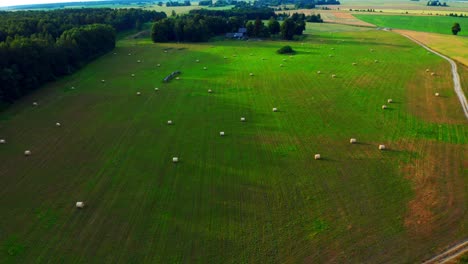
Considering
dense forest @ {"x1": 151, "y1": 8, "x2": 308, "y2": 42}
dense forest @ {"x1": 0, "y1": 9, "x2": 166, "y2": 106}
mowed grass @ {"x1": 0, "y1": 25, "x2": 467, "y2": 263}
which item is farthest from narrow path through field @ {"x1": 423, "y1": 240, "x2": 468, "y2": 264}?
dense forest @ {"x1": 151, "y1": 8, "x2": 308, "y2": 42}

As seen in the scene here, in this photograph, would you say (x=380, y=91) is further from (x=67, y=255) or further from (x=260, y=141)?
(x=67, y=255)

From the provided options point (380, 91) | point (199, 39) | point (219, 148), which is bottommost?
point (219, 148)

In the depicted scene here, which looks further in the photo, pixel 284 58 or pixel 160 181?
pixel 284 58

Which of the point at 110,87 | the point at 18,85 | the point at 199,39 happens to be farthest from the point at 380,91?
the point at 199,39

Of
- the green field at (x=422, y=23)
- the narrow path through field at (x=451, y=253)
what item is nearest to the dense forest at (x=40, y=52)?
the narrow path through field at (x=451, y=253)

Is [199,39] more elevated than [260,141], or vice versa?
[199,39]

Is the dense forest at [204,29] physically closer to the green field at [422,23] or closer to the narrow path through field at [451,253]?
the green field at [422,23]

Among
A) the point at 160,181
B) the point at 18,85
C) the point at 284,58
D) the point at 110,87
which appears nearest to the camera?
the point at 160,181
